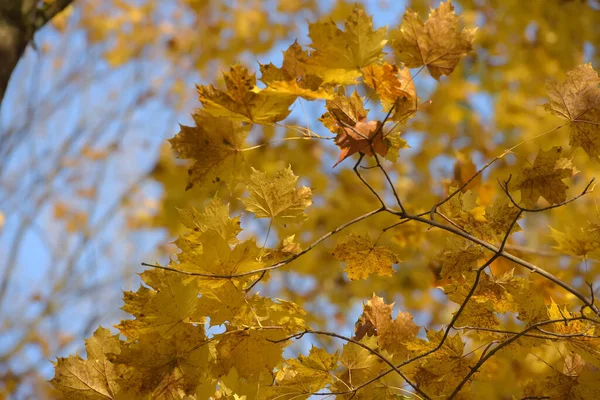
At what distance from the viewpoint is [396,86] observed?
29.8 inches

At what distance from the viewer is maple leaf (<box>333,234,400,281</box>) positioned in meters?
0.84

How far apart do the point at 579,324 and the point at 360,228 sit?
244 centimetres

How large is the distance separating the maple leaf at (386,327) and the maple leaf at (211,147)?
33 cm

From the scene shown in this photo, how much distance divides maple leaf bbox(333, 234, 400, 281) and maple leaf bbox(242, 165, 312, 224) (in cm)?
8

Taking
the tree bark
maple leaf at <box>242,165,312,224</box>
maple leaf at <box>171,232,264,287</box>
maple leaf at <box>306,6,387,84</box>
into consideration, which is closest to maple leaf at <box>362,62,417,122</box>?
maple leaf at <box>306,6,387,84</box>

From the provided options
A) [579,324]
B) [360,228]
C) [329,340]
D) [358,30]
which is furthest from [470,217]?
[360,228]

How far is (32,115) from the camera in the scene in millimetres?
3857

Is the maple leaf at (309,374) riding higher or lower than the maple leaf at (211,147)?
lower

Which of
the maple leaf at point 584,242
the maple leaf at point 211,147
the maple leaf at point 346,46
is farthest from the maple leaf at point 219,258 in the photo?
the maple leaf at point 584,242

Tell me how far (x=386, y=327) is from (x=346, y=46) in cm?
47

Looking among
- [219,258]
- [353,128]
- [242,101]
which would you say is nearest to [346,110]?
[353,128]

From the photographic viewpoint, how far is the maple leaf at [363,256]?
0.84m

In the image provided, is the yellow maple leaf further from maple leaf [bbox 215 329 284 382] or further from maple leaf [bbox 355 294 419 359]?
maple leaf [bbox 215 329 284 382]

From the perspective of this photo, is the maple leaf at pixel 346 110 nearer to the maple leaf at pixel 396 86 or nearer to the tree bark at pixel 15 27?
the maple leaf at pixel 396 86
